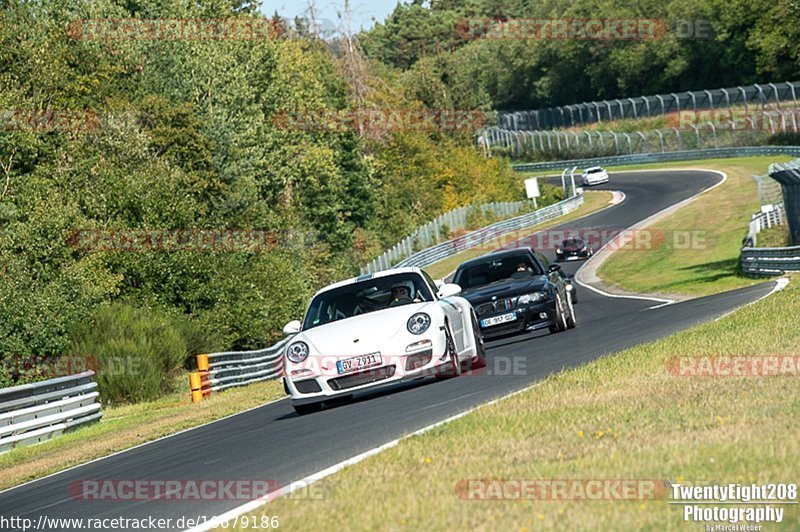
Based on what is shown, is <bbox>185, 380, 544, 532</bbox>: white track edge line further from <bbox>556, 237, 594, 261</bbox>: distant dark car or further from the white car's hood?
<bbox>556, 237, 594, 261</bbox>: distant dark car

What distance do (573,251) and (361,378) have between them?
4366 centimetres

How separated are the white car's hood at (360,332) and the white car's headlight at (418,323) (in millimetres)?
56

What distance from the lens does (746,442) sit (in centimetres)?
679

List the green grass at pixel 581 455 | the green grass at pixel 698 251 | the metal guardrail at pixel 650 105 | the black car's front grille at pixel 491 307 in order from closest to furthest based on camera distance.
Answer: the green grass at pixel 581 455, the black car's front grille at pixel 491 307, the green grass at pixel 698 251, the metal guardrail at pixel 650 105

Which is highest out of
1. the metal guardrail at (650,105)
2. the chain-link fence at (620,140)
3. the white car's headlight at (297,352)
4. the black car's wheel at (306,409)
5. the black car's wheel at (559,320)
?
the metal guardrail at (650,105)

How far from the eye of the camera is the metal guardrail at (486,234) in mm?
66637

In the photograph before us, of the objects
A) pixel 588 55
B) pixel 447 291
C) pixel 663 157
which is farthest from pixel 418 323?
pixel 588 55

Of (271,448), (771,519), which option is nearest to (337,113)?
(271,448)

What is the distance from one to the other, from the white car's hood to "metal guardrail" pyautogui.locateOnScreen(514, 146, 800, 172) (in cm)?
6729

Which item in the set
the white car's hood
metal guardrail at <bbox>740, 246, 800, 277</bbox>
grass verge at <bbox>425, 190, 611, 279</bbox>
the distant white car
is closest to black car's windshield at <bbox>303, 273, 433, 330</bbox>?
the white car's hood

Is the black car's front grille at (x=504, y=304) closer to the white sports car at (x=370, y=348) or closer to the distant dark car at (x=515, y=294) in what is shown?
the distant dark car at (x=515, y=294)

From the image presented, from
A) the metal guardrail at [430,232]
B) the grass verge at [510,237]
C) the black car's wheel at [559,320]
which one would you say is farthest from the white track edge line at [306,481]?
the metal guardrail at [430,232]

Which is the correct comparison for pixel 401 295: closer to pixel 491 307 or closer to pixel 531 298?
pixel 491 307

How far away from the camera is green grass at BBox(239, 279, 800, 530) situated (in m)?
5.71
